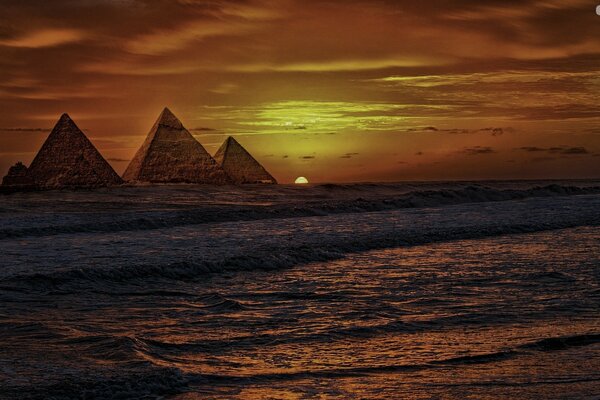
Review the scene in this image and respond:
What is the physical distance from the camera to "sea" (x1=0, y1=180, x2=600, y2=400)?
5.54 meters

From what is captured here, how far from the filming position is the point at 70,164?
218ft

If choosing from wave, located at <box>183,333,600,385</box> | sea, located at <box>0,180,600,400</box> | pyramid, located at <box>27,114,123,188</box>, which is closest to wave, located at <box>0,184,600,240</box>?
sea, located at <box>0,180,600,400</box>

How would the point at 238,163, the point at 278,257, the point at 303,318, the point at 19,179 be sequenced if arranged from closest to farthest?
the point at 303,318 < the point at 278,257 < the point at 19,179 < the point at 238,163

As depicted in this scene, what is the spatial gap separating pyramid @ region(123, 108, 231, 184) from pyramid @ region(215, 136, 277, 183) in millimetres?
9905

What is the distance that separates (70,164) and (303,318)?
62.0m

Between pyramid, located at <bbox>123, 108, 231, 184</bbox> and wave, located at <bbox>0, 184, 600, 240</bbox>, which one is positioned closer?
wave, located at <bbox>0, 184, 600, 240</bbox>

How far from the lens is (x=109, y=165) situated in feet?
223

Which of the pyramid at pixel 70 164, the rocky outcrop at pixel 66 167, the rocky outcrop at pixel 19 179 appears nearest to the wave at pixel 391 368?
the rocky outcrop at pixel 66 167

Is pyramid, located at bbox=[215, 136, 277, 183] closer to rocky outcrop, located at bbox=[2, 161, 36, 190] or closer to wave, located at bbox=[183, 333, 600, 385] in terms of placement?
rocky outcrop, located at bbox=[2, 161, 36, 190]

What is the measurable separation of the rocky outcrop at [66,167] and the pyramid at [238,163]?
24564 millimetres

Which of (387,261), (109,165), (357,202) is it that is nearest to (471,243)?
(387,261)

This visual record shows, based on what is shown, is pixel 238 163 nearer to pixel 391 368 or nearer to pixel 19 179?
pixel 19 179

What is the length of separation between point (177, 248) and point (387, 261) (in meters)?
4.86

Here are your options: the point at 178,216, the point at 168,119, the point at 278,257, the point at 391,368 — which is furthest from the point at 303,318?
the point at 168,119
